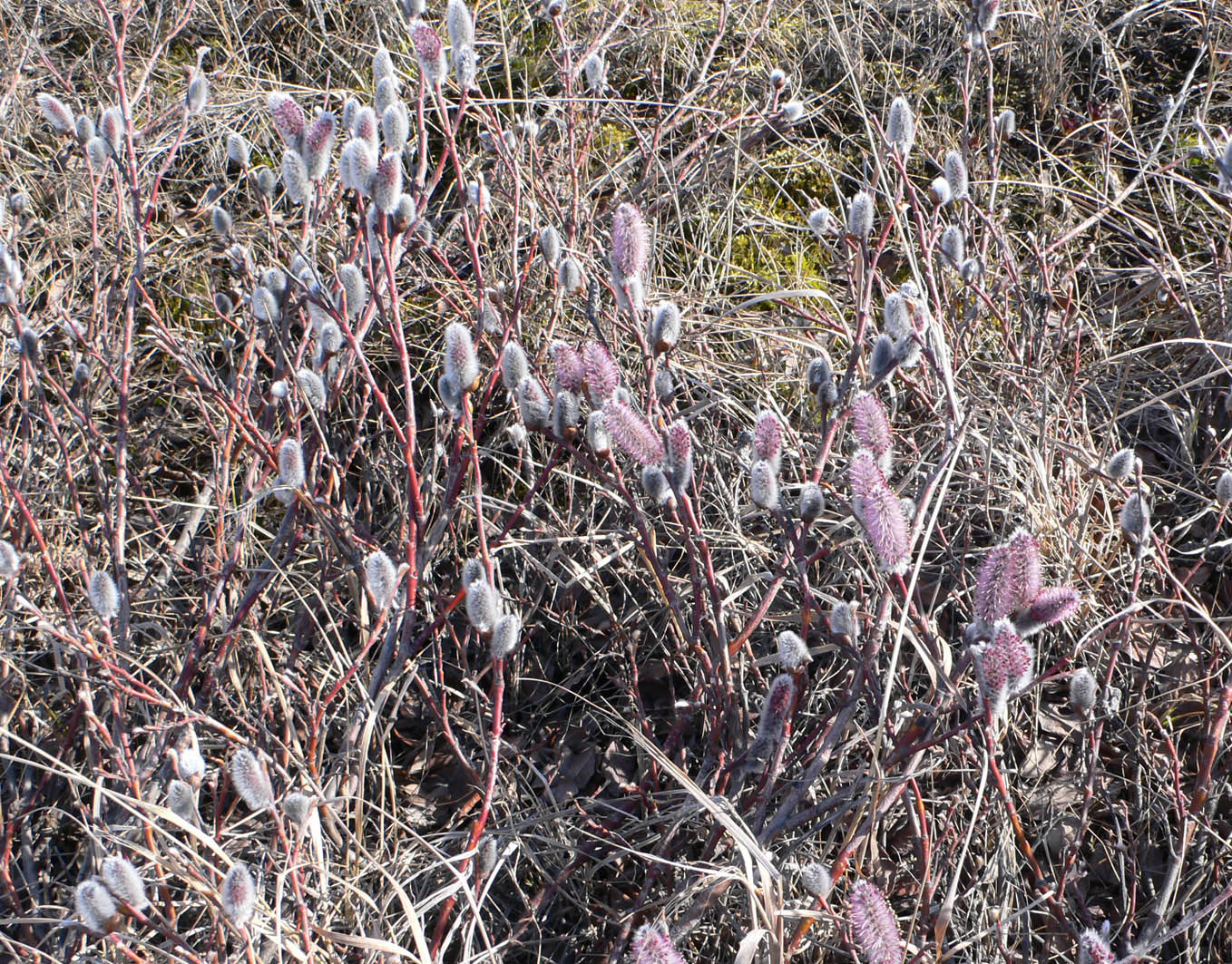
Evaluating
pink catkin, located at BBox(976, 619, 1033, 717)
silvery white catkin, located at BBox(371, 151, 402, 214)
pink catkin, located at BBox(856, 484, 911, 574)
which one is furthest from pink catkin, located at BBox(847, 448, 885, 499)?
silvery white catkin, located at BBox(371, 151, 402, 214)

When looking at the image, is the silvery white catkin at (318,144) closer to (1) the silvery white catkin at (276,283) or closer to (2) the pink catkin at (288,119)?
(2) the pink catkin at (288,119)

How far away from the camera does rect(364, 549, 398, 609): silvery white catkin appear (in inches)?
55.8

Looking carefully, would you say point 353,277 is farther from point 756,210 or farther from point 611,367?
point 756,210

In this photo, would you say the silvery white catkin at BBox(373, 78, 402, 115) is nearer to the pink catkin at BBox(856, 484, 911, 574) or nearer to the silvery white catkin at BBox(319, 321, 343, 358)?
the silvery white catkin at BBox(319, 321, 343, 358)

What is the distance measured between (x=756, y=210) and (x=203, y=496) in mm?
1603

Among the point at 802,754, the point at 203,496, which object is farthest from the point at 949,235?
the point at 203,496

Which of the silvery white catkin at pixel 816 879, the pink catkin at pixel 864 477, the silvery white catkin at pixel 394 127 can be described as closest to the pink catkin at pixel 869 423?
the pink catkin at pixel 864 477

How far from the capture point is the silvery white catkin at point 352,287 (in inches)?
62.6

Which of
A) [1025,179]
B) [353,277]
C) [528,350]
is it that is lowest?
[528,350]

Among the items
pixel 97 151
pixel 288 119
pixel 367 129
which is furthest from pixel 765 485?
pixel 97 151

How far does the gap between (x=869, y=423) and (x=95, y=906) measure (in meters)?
1.09

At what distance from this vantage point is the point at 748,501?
7.09ft

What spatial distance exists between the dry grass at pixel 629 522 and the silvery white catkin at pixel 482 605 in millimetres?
82

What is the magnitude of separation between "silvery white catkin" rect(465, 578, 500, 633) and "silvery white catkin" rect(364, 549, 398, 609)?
0.12m
